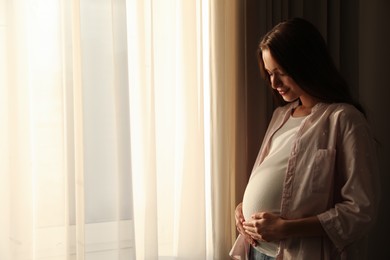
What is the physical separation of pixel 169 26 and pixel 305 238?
0.83 metres

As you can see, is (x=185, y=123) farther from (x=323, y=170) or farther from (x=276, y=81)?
(x=323, y=170)

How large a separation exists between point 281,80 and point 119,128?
536mm

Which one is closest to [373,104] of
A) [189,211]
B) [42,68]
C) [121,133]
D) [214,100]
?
[214,100]

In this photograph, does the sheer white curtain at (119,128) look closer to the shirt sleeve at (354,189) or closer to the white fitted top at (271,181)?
the white fitted top at (271,181)

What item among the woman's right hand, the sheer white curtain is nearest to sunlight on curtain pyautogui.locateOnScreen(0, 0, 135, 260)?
the sheer white curtain

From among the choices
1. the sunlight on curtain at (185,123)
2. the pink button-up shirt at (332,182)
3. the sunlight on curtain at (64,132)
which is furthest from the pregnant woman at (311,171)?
the sunlight on curtain at (64,132)

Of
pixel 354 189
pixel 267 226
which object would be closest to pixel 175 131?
pixel 267 226

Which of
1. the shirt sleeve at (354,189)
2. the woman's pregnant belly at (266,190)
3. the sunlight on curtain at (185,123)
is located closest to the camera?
the shirt sleeve at (354,189)

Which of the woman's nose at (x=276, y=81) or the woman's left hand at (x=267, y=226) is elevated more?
the woman's nose at (x=276, y=81)

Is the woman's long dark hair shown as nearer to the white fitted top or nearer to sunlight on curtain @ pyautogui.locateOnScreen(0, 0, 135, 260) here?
the white fitted top

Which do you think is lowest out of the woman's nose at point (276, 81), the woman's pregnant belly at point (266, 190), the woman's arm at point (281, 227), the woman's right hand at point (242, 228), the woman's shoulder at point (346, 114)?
the woman's right hand at point (242, 228)

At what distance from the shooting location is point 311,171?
1194 millimetres

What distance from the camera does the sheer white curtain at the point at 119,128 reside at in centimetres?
131

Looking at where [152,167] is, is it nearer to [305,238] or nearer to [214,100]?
[214,100]
